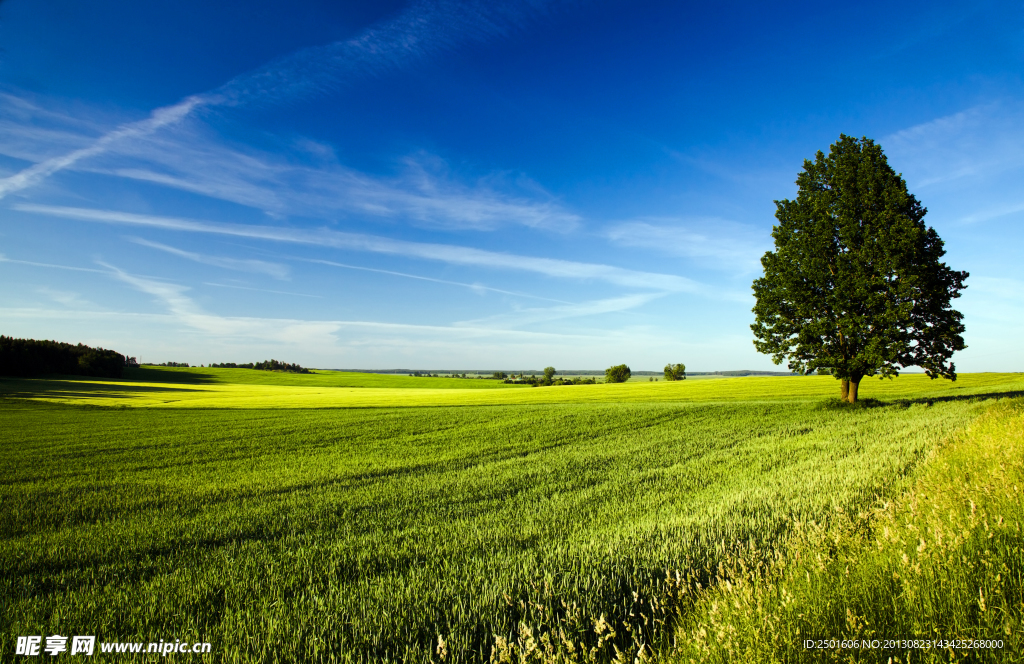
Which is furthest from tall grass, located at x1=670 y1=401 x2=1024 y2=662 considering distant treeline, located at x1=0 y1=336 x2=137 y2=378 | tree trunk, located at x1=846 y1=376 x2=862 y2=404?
distant treeline, located at x1=0 y1=336 x2=137 y2=378

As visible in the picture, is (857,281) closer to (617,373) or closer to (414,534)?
(414,534)

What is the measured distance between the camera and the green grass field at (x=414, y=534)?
12.3 ft

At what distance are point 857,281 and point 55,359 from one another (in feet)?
422

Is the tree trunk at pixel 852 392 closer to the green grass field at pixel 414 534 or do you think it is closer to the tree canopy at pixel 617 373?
the green grass field at pixel 414 534

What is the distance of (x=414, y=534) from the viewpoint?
6.70 m

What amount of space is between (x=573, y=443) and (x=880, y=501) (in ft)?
40.3

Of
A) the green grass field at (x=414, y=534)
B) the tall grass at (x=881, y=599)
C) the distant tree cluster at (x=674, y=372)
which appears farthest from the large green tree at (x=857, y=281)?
the distant tree cluster at (x=674, y=372)

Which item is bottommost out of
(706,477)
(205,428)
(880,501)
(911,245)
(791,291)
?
(205,428)

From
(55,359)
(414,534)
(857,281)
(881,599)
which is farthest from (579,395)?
(55,359)

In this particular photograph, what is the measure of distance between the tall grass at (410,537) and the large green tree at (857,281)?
1130 centimetres

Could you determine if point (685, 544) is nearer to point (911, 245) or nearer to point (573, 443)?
point (573, 443)

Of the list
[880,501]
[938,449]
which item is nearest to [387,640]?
[880,501]

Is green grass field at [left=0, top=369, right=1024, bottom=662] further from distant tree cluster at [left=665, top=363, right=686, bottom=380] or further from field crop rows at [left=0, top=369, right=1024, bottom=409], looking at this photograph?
distant tree cluster at [left=665, top=363, right=686, bottom=380]

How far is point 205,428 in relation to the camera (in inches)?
987
